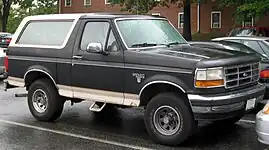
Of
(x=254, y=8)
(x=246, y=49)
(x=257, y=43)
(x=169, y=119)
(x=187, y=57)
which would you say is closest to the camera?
(x=187, y=57)

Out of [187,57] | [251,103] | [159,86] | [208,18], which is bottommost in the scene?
[251,103]

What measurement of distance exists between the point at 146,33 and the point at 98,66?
99 centimetres

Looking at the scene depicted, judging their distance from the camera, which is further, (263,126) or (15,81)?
(15,81)

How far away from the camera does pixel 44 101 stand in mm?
7883

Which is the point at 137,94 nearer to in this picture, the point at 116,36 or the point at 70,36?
the point at 116,36

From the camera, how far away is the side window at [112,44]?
675cm

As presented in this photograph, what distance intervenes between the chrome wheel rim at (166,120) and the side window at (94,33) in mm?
1530

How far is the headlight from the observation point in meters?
5.77

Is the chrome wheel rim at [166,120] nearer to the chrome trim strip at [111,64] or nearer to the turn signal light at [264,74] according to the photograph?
the chrome trim strip at [111,64]

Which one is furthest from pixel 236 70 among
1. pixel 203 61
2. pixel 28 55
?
Answer: pixel 28 55

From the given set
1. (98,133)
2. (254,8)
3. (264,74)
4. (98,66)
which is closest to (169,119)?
(98,133)

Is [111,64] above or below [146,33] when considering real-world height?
below

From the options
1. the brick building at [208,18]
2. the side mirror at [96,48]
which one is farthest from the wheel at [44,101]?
the brick building at [208,18]

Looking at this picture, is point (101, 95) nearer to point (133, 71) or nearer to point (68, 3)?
point (133, 71)
